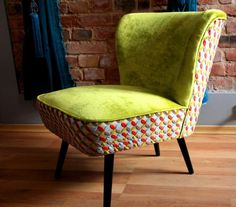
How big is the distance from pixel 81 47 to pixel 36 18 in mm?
312

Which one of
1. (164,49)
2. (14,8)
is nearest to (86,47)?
(14,8)

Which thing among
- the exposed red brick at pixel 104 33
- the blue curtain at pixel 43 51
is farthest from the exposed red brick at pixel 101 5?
the blue curtain at pixel 43 51

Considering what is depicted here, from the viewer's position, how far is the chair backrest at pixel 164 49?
4.19ft

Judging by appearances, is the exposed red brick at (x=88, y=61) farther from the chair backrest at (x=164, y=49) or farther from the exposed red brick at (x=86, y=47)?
the chair backrest at (x=164, y=49)

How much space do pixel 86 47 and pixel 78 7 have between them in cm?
23

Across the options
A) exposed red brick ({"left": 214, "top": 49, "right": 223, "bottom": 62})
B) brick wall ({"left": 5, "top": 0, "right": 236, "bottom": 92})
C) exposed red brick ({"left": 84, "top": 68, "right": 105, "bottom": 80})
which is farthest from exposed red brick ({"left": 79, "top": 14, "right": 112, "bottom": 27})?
exposed red brick ({"left": 214, "top": 49, "right": 223, "bottom": 62})

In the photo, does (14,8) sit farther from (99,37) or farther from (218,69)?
(218,69)

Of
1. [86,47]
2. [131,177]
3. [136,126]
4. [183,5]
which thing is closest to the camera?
[136,126]

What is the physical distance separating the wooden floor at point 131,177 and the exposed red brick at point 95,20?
718mm

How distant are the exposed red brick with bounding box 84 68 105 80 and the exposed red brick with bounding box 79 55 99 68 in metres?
0.02

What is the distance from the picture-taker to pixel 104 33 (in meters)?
2.01

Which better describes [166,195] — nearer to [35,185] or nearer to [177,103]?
[177,103]

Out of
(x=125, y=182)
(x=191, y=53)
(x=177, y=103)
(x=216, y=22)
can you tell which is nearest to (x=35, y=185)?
(x=125, y=182)

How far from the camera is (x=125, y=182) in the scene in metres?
1.50
